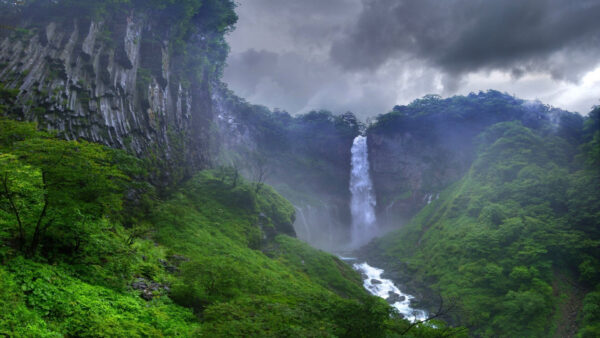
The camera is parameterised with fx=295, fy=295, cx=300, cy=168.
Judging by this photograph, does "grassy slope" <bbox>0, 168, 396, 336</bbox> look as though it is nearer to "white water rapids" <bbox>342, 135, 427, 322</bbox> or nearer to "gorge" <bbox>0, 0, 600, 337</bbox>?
"gorge" <bbox>0, 0, 600, 337</bbox>

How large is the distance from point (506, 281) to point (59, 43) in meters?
47.9

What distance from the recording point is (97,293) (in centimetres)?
954

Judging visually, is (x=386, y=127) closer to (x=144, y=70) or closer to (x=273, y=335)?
(x=144, y=70)

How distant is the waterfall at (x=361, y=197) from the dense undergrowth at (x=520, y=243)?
61.8ft

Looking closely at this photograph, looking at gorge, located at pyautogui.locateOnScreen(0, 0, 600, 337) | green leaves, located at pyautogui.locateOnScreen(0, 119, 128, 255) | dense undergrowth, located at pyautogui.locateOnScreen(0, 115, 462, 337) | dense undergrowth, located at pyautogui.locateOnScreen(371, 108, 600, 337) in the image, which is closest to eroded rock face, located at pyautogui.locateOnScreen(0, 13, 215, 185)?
gorge, located at pyautogui.locateOnScreen(0, 0, 600, 337)

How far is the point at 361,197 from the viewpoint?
78.6 metres

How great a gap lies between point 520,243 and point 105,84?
155ft

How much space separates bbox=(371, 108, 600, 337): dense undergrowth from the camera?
27.7 metres

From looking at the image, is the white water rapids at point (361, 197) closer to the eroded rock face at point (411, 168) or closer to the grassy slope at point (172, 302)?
the eroded rock face at point (411, 168)

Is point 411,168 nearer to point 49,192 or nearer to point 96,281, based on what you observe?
point 96,281

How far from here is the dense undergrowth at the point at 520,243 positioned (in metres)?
27.7

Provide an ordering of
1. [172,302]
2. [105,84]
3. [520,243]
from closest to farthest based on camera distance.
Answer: [172,302] < [105,84] < [520,243]

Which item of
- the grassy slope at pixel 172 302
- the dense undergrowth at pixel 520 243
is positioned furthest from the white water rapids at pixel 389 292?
the grassy slope at pixel 172 302

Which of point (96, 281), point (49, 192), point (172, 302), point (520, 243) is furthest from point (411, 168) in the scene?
point (49, 192)
